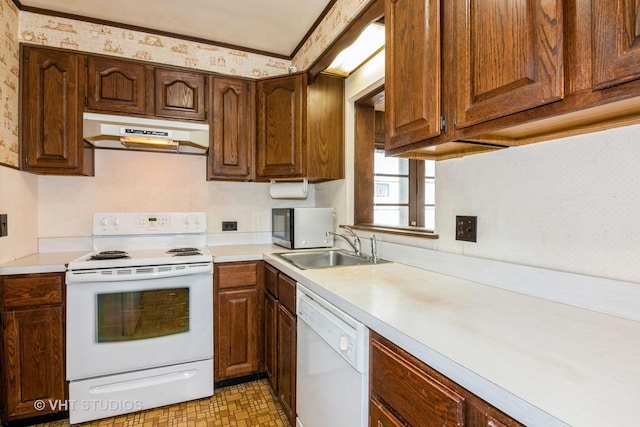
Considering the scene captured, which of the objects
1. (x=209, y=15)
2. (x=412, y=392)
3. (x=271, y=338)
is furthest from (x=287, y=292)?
(x=209, y=15)

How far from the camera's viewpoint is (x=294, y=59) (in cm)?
275

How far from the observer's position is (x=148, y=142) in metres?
2.18

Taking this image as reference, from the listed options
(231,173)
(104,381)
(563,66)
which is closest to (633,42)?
(563,66)

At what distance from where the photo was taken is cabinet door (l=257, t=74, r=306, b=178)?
232 centimetres

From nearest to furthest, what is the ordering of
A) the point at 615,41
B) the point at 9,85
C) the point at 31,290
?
the point at 615,41 < the point at 31,290 < the point at 9,85

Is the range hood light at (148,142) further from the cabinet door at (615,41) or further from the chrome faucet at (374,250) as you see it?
the cabinet door at (615,41)

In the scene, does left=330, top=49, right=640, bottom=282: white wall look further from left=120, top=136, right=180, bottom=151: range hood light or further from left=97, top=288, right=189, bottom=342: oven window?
left=120, top=136, right=180, bottom=151: range hood light

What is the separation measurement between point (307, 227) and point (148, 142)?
4.08 ft

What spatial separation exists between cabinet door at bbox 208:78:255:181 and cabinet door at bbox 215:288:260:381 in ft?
3.00

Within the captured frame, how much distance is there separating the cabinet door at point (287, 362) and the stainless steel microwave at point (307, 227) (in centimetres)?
57

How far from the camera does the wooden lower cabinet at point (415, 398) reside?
63 centimetres

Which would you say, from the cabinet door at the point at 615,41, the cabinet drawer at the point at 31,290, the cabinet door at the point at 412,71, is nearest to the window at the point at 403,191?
the cabinet door at the point at 412,71

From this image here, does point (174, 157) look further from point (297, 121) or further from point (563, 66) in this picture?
point (563, 66)

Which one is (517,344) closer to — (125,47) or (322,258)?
(322,258)
